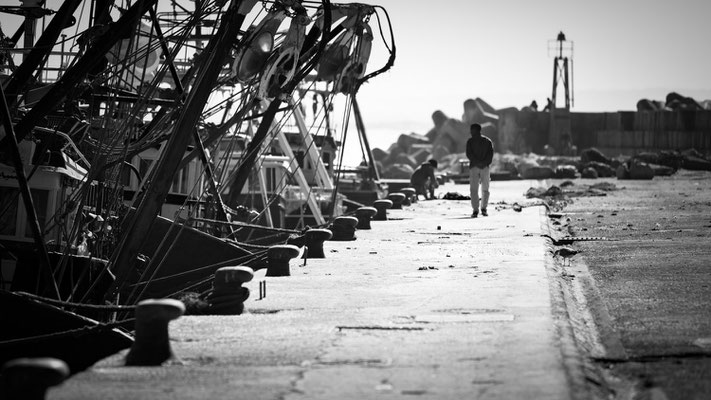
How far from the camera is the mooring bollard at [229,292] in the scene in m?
8.42

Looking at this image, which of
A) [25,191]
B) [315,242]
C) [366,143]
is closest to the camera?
[25,191]

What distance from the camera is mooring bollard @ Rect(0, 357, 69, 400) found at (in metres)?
4.90

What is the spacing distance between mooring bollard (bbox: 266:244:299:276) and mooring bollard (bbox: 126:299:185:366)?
458 centimetres

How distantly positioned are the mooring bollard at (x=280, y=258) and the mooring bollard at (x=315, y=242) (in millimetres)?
1896

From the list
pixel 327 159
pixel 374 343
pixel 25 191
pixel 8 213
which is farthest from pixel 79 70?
pixel 327 159

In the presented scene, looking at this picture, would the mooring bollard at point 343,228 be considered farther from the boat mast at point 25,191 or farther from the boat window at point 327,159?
the boat window at point 327,159

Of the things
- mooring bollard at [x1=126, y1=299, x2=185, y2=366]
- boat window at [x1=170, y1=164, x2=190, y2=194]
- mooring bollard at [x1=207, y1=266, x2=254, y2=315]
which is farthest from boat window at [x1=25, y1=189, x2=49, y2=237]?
mooring bollard at [x1=126, y1=299, x2=185, y2=366]

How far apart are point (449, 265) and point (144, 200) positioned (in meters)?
3.81

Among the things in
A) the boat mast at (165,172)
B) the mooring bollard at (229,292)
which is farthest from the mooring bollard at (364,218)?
the mooring bollard at (229,292)

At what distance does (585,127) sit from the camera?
8350 cm

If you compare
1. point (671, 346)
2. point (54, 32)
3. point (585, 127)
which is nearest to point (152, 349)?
point (671, 346)

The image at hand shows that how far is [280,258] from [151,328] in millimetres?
4733

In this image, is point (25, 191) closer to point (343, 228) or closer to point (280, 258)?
point (280, 258)

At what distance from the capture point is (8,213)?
14617 mm
